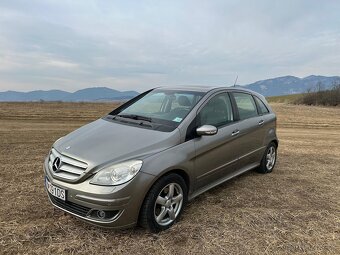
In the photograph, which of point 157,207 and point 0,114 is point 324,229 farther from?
point 0,114

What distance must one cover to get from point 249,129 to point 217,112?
36.3 inches

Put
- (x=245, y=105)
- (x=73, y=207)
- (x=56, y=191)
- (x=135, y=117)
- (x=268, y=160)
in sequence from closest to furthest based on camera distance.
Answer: (x=73, y=207)
(x=56, y=191)
(x=135, y=117)
(x=245, y=105)
(x=268, y=160)

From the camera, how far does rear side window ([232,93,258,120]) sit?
214 inches

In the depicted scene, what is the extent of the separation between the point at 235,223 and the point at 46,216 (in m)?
2.37

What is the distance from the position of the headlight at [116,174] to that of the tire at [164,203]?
340 millimetres

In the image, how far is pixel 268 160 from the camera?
21.1ft

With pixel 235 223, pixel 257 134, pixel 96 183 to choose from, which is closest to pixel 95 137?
pixel 96 183

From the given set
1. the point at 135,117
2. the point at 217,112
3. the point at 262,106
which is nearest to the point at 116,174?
the point at 135,117

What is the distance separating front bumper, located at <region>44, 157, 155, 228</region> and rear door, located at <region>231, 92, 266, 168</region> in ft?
7.49

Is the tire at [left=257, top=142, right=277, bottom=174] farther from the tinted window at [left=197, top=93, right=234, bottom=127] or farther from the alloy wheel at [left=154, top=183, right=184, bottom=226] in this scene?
the alloy wheel at [left=154, top=183, right=184, bottom=226]

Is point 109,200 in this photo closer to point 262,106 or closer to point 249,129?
point 249,129

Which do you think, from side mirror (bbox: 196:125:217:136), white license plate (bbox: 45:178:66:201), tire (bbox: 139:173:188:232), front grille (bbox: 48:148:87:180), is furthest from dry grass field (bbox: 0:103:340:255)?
side mirror (bbox: 196:125:217:136)

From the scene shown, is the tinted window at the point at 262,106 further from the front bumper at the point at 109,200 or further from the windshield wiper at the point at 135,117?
the front bumper at the point at 109,200

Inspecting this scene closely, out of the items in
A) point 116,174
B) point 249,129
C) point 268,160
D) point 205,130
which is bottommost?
point 268,160
